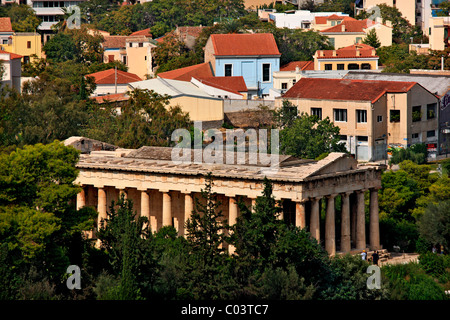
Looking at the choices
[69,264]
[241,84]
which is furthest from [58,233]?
[241,84]

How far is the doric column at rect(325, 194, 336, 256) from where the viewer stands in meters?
69.7

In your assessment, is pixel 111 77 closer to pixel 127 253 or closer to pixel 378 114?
pixel 378 114

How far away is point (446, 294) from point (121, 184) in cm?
2223

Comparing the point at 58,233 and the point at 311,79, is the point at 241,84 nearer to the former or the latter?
the point at 311,79

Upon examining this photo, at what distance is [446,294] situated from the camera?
64.0 m

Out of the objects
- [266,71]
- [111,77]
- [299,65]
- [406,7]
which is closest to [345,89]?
Result: [266,71]

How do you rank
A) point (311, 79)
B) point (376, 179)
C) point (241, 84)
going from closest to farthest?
1. point (376, 179)
2. point (311, 79)
3. point (241, 84)

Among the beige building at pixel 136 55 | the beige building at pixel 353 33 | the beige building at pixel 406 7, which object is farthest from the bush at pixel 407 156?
the beige building at pixel 406 7

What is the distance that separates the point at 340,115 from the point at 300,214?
1555 inches

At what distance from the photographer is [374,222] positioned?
74.2 m

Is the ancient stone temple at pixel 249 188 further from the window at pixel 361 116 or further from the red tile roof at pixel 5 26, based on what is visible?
the red tile roof at pixel 5 26

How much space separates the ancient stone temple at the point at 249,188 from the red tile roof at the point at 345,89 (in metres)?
29.5

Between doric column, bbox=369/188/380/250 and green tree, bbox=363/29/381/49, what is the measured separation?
7672 cm

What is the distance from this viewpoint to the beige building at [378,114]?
105 m
